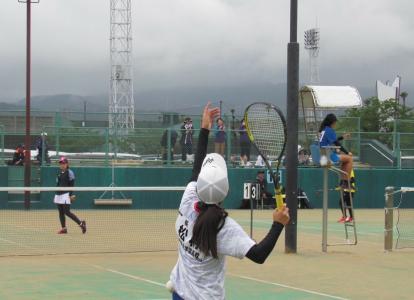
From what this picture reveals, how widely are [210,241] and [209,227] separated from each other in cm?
8

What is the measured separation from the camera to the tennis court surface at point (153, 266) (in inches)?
410

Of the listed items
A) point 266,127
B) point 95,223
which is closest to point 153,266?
point 266,127

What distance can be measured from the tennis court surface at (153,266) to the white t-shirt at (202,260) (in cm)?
499

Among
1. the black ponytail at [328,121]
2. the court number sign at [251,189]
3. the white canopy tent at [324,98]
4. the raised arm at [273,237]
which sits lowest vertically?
the court number sign at [251,189]

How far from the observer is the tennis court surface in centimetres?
1041

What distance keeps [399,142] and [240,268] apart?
783 inches

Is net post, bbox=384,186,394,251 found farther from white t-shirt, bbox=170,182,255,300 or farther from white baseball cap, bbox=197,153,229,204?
white baseball cap, bbox=197,153,229,204

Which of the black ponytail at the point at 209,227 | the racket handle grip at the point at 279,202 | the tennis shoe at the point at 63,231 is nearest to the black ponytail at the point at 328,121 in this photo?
the tennis shoe at the point at 63,231

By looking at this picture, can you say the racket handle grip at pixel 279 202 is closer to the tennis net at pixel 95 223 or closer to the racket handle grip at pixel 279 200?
the racket handle grip at pixel 279 200

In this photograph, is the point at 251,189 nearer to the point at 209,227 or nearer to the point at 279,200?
the point at 279,200

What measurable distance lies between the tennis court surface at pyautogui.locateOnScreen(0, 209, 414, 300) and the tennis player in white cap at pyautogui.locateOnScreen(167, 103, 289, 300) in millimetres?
5033

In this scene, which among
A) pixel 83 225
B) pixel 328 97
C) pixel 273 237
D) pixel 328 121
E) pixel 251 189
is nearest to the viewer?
pixel 273 237

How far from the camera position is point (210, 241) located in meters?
4.75

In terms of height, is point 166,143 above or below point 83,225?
above
